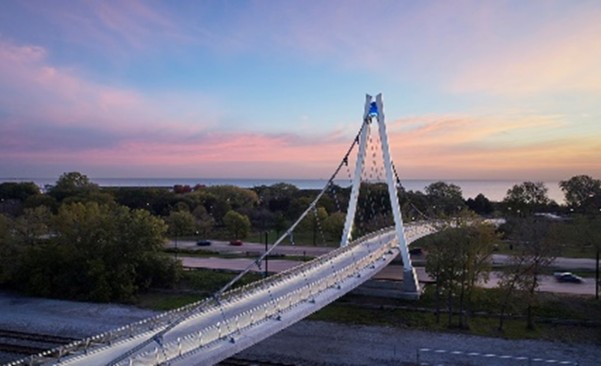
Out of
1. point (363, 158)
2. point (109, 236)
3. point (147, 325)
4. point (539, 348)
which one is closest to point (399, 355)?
point (539, 348)

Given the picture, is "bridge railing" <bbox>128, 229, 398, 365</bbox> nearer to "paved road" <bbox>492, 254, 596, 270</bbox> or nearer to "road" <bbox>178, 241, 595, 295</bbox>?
"road" <bbox>178, 241, 595, 295</bbox>

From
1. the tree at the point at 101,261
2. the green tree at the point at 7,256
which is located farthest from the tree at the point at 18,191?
the tree at the point at 101,261

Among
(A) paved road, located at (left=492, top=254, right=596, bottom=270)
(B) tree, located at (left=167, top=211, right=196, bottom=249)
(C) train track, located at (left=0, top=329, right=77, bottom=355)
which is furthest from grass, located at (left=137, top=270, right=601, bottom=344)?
(B) tree, located at (left=167, top=211, right=196, bottom=249)

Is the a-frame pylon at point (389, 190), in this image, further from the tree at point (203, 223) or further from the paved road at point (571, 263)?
the tree at point (203, 223)

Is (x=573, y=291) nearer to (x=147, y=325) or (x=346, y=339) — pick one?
(x=346, y=339)

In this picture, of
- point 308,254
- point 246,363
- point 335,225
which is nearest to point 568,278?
point 335,225

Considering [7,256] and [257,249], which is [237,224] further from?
[7,256]
